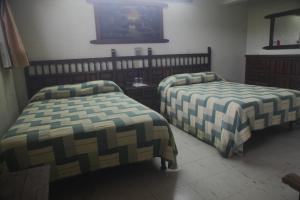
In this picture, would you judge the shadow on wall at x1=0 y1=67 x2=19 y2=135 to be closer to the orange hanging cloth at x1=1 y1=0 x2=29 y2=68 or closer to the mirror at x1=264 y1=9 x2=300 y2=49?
the orange hanging cloth at x1=1 y1=0 x2=29 y2=68

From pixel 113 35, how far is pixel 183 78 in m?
1.32

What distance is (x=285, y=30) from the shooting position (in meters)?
3.80

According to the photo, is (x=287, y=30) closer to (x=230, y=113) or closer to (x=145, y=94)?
(x=230, y=113)

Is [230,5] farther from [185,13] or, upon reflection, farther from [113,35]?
[113,35]

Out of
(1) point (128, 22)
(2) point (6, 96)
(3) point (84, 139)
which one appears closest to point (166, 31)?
(1) point (128, 22)

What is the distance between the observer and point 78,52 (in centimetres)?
329

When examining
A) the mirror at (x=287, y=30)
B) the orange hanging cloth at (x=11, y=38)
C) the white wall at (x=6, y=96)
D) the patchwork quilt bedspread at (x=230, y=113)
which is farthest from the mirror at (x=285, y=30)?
the white wall at (x=6, y=96)

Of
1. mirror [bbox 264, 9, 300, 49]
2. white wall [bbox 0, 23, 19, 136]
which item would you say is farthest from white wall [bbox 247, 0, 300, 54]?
white wall [bbox 0, 23, 19, 136]

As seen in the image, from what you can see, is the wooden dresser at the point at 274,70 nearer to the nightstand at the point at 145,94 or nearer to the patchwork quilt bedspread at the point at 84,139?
the nightstand at the point at 145,94

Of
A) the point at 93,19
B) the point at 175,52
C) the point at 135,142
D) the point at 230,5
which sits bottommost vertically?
the point at 135,142

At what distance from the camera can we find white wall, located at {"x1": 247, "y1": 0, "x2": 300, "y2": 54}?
3.76 metres

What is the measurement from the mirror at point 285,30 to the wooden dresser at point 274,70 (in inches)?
8.9

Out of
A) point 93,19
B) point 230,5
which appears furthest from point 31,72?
point 230,5

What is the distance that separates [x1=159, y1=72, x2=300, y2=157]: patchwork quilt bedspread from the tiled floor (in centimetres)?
21
